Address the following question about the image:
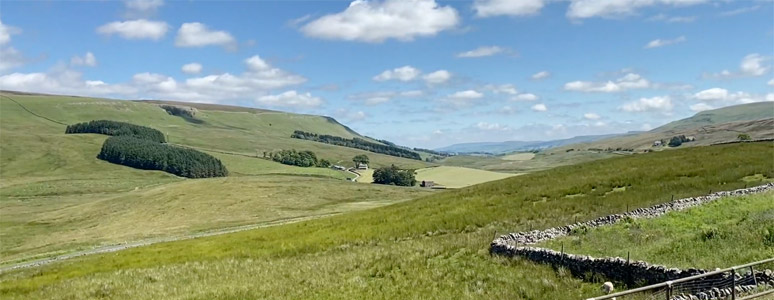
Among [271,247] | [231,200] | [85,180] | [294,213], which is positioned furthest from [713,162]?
[85,180]

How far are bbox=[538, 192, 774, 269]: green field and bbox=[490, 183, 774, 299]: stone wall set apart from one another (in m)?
0.95

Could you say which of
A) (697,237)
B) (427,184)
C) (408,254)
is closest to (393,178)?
(427,184)

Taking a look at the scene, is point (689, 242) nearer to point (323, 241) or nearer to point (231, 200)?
point (323, 241)

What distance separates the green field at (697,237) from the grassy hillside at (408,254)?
3205mm

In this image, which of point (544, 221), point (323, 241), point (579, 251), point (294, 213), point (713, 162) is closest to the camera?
point (579, 251)

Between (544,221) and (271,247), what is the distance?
835 inches

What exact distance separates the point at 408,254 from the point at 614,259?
480 inches

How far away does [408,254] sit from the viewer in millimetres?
29203

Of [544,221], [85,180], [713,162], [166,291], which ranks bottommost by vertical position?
[85,180]

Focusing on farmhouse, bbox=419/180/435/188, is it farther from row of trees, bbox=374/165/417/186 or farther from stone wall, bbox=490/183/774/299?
stone wall, bbox=490/183/774/299

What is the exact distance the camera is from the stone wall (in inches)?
659

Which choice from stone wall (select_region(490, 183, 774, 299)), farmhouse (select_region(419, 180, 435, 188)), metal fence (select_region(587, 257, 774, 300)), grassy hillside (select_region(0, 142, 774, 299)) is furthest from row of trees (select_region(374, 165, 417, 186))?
metal fence (select_region(587, 257, 774, 300))

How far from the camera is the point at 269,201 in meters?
103

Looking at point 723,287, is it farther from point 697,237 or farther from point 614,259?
point 697,237
